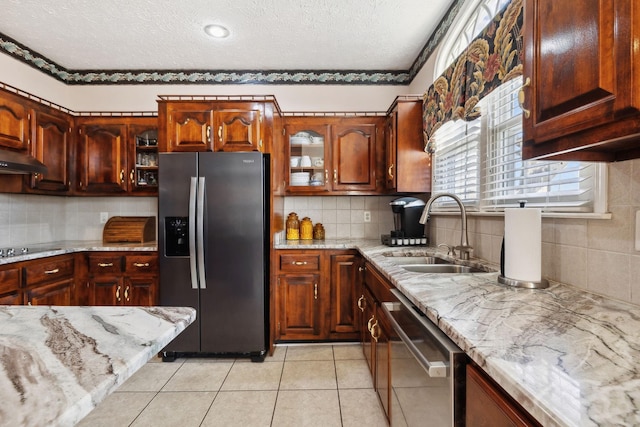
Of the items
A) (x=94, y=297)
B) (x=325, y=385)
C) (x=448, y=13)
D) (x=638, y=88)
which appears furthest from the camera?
(x=94, y=297)

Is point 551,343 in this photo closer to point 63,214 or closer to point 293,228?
point 293,228

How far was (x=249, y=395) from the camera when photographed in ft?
6.49

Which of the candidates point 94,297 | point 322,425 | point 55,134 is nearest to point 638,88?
point 322,425

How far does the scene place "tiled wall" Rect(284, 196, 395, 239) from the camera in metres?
3.21

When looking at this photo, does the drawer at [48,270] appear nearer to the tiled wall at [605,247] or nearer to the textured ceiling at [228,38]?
the textured ceiling at [228,38]

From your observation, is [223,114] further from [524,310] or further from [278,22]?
[524,310]

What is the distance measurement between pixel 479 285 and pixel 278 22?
233 centimetres

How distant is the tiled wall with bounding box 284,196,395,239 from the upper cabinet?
224cm

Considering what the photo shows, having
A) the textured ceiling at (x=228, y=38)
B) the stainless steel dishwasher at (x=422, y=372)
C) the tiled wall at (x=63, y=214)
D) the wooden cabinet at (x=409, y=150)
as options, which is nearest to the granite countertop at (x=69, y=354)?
the stainless steel dishwasher at (x=422, y=372)

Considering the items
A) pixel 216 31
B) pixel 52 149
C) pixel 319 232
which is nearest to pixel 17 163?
pixel 52 149

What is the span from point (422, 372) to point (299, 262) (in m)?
1.75

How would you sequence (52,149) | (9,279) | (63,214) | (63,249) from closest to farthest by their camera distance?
(9,279)
(63,249)
(52,149)
(63,214)

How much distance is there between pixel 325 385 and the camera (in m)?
2.08

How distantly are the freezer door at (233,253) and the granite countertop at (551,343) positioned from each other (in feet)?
5.03
